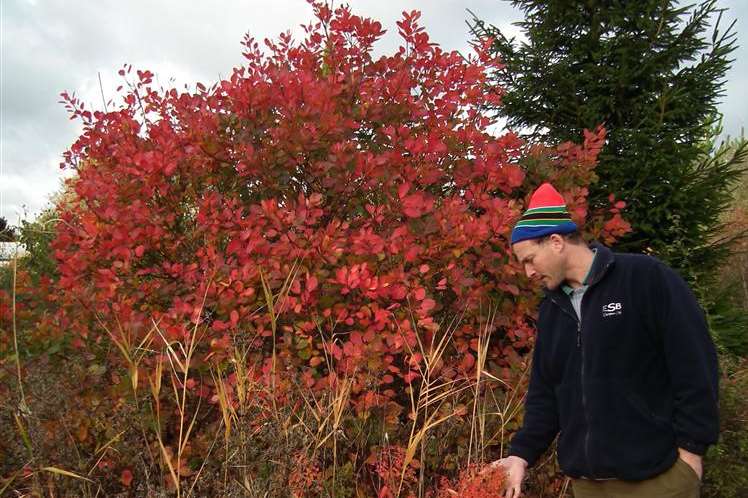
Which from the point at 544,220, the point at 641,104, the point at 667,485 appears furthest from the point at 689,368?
the point at 641,104

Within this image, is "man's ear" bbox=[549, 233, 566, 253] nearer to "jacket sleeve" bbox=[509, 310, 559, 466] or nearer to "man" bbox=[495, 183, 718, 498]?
"man" bbox=[495, 183, 718, 498]

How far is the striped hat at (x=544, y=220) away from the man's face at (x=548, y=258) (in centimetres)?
3

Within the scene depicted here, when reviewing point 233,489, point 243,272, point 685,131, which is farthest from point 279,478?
point 685,131

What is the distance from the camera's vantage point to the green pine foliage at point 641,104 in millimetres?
5957

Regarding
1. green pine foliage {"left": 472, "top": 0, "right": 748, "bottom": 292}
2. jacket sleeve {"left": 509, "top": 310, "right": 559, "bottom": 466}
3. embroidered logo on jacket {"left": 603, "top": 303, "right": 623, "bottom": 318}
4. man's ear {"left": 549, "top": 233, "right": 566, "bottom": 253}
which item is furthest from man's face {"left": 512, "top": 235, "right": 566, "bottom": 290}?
green pine foliage {"left": 472, "top": 0, "right": 748, "bottom": 292}

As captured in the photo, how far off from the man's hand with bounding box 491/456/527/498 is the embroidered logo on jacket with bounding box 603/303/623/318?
610mm

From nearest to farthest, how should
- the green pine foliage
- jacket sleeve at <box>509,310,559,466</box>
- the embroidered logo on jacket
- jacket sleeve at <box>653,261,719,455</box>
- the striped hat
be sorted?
jacket sleeve at <box>653,261,719,455</box>
the embroidered logo on jacket
the striped hat
jacket sleeve at <box>509,310,559,466</box>
the green pine foliage

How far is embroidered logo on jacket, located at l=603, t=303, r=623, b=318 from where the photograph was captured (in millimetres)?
1910

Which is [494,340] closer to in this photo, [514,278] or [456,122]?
[514,278]

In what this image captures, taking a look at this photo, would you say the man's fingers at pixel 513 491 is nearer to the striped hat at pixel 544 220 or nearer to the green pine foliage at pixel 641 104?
the striped hat at pixel 544 220

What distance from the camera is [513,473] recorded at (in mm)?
2072

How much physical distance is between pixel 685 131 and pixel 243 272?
16.8 feet

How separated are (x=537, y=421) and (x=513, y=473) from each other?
23 cm

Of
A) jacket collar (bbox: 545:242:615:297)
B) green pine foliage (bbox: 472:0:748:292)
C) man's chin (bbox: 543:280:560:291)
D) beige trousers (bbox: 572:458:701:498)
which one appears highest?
green pine foliage (bbox: 472:0:748:292)
